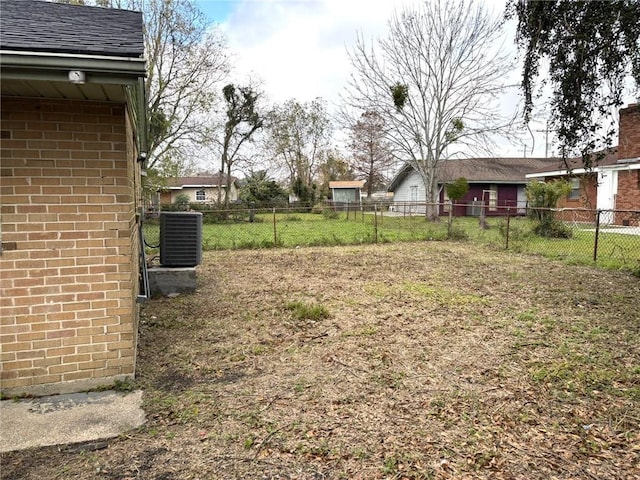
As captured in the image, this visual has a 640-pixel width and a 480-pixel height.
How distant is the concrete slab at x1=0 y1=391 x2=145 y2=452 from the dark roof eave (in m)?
2.26

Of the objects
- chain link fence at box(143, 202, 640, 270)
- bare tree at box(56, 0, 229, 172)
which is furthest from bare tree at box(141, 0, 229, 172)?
chain link fence at box(143, 202, 640, 270)

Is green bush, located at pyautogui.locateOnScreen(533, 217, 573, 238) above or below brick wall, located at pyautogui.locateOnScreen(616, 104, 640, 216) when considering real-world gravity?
below

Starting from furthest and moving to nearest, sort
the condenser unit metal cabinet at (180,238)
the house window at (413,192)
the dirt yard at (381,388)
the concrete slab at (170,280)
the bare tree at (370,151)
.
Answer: the house window at (413,192), the bare tree at (370,151), the condenser unit metal cabinet at (180,238), the concrete slab at (170,280), the dirt yard at (381,388)

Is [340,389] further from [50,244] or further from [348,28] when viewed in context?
[348,28]

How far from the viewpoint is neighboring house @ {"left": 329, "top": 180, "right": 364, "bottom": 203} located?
41969 mm

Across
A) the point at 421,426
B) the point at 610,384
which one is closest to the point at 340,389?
the point at 421,426

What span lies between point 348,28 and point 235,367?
67.4 feet

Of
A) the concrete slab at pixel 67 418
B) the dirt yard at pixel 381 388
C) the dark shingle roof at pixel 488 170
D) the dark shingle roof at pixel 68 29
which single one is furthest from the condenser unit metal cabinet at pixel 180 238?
the dark shingle roof at pixel 488 170

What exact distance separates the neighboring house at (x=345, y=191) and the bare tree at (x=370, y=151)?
1188mm

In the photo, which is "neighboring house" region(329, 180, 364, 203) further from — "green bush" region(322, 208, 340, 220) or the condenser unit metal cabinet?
the condenser unit metal cabinet

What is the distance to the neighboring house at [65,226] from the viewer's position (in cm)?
309

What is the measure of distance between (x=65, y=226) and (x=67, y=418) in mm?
1394

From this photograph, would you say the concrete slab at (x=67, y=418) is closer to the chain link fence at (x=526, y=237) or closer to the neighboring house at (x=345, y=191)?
the chain link fence at (x=526, y=237)

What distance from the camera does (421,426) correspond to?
2869 millimetres
